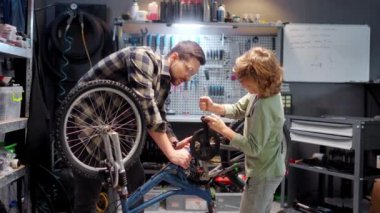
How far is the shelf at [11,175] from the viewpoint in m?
2.24

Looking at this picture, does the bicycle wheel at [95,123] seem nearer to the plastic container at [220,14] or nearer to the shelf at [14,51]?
the shelf at [14,51]

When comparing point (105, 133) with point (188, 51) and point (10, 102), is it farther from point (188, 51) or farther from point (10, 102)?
point (10, 102)

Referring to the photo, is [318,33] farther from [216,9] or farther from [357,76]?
[216,9]

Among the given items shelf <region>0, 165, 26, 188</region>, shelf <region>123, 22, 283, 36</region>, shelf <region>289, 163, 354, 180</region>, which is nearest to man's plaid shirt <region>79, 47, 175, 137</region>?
shelf <region>0, 165, 26, 188</region>

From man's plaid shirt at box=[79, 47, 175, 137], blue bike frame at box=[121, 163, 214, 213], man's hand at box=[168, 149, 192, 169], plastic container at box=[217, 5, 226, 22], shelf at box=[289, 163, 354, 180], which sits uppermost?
plastic container at box=[217, 5, 226, 22]

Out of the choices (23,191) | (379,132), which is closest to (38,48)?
(23,191)

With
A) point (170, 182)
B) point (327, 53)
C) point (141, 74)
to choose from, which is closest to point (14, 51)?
point (141, 74)

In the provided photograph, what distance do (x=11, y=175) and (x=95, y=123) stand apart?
739 mm

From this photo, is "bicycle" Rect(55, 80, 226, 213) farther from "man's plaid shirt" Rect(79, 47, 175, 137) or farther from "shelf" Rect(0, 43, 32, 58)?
"shelf" Rect(0, 43, 32, 58)

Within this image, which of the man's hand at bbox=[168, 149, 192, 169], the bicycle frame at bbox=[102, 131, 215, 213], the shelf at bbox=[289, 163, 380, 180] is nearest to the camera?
the bicycle frame at bbox=[102, 131, 215, 213]

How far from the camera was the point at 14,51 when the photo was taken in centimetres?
237

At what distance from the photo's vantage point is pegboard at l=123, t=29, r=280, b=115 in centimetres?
392

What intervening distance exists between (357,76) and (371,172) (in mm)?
1272

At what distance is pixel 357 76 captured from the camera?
4047mm
